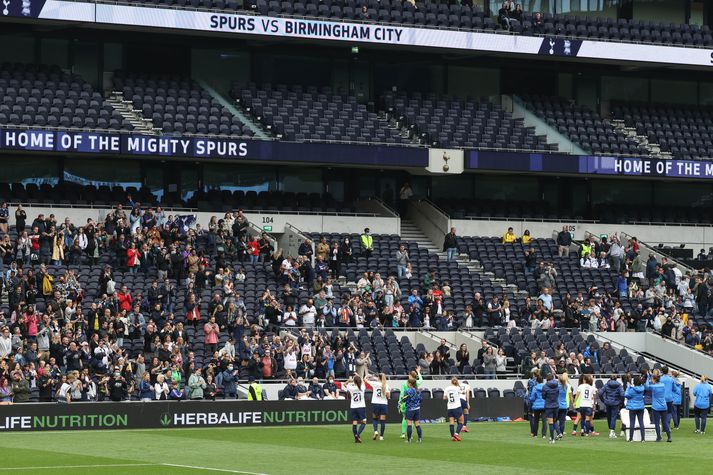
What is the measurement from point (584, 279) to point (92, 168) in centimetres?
1870

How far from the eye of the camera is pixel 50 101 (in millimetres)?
51438

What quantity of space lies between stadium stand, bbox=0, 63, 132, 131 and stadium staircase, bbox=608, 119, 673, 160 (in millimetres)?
22928

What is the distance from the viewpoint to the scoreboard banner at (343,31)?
51.2m

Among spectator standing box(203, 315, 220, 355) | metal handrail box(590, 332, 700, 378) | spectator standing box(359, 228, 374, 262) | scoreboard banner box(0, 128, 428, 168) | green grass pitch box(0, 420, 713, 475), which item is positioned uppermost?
scoreboard banner box(0, 128, 428, 168)

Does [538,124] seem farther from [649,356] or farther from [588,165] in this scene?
[649,356]

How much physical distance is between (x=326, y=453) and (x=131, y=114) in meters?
25.3

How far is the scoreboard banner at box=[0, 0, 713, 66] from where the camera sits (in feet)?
168

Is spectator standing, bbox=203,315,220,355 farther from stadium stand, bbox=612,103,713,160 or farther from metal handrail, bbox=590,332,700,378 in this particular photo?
stadium stand, bbox=612,103,713,160

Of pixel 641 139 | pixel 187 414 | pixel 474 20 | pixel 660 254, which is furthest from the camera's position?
pixel 641 139

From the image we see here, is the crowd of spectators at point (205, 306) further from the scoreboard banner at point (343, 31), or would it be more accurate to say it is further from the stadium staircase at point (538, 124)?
the scoreboard banner at point (343, 31)

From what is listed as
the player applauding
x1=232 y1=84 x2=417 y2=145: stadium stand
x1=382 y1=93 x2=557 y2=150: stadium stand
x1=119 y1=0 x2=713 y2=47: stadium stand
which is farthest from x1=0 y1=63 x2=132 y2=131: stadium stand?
the player applauding

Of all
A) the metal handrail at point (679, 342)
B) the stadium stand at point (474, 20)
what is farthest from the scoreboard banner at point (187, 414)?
the stadium stand at point (474, 20)

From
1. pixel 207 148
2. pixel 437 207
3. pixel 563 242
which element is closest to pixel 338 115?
pixel 437 207

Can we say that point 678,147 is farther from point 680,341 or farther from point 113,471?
point 113,471
